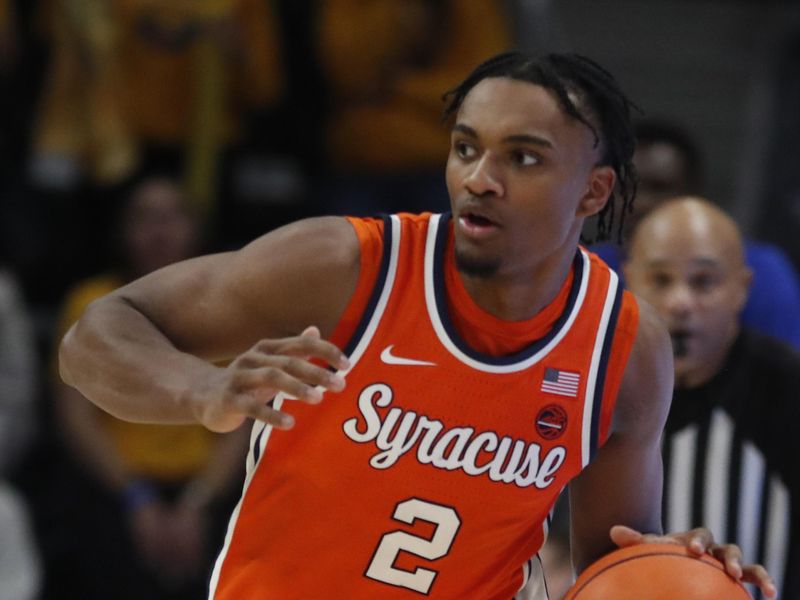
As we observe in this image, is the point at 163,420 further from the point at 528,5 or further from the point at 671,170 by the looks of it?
the point at 528,5

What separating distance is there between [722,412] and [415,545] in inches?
69.2

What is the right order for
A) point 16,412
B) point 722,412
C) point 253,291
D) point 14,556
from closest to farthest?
point 253,291
point 722,412
point 14,556
point 16,412

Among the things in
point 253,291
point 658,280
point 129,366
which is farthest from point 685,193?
point 129,366

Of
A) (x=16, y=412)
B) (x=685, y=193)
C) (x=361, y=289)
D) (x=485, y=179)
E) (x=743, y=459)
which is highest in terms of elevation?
(x=485, y=179)

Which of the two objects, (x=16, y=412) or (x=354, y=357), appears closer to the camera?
(x=354, y=357)

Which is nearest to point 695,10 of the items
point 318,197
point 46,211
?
point 318,197

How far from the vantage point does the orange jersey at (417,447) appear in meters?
3.32

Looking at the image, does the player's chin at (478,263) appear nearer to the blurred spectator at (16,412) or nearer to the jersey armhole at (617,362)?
the jersey armhole at (617,362)

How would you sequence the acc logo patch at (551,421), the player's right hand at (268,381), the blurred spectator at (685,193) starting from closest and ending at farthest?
the player's right hand at (268,381) → the acc logo patch at (551,421) → the blurred spectator at (685,193)

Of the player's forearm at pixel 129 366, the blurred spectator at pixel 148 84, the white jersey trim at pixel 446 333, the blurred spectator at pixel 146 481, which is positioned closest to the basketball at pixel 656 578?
the white jersey trim at pixel 446 333

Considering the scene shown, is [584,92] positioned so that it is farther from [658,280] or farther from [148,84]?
[148,84]

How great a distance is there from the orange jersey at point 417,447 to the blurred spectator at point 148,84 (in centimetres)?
355

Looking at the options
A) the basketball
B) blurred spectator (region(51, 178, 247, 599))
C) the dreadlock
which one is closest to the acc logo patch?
the basketball

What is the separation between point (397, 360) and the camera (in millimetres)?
3322
